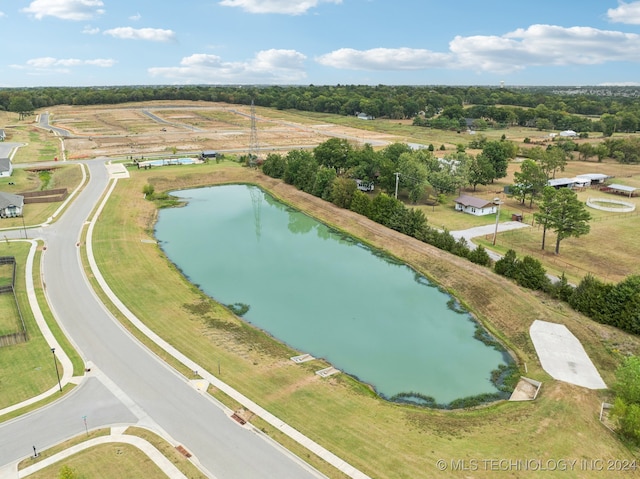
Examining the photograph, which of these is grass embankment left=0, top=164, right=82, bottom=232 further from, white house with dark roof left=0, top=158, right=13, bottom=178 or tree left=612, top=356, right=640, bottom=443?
tree left=612, top=356, right=640, bottom=443

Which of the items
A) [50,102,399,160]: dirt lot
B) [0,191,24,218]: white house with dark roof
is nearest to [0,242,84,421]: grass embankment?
[0,191,24,218]: white house with dark roof

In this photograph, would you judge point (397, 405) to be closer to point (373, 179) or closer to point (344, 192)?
point (344, 192)

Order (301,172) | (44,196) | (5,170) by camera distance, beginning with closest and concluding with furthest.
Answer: (44,196), (301,172), (5,170)

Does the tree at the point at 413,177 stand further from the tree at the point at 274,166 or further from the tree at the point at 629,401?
the tree at the point at 629,401

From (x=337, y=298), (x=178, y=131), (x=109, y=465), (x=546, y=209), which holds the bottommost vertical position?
(x=337, y=298)

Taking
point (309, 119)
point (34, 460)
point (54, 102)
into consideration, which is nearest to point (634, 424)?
point (34, 460)

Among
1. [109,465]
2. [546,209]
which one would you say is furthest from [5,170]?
[546,209]

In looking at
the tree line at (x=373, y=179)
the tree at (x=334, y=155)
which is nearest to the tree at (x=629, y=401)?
the tree line at (x=373, y=179)
